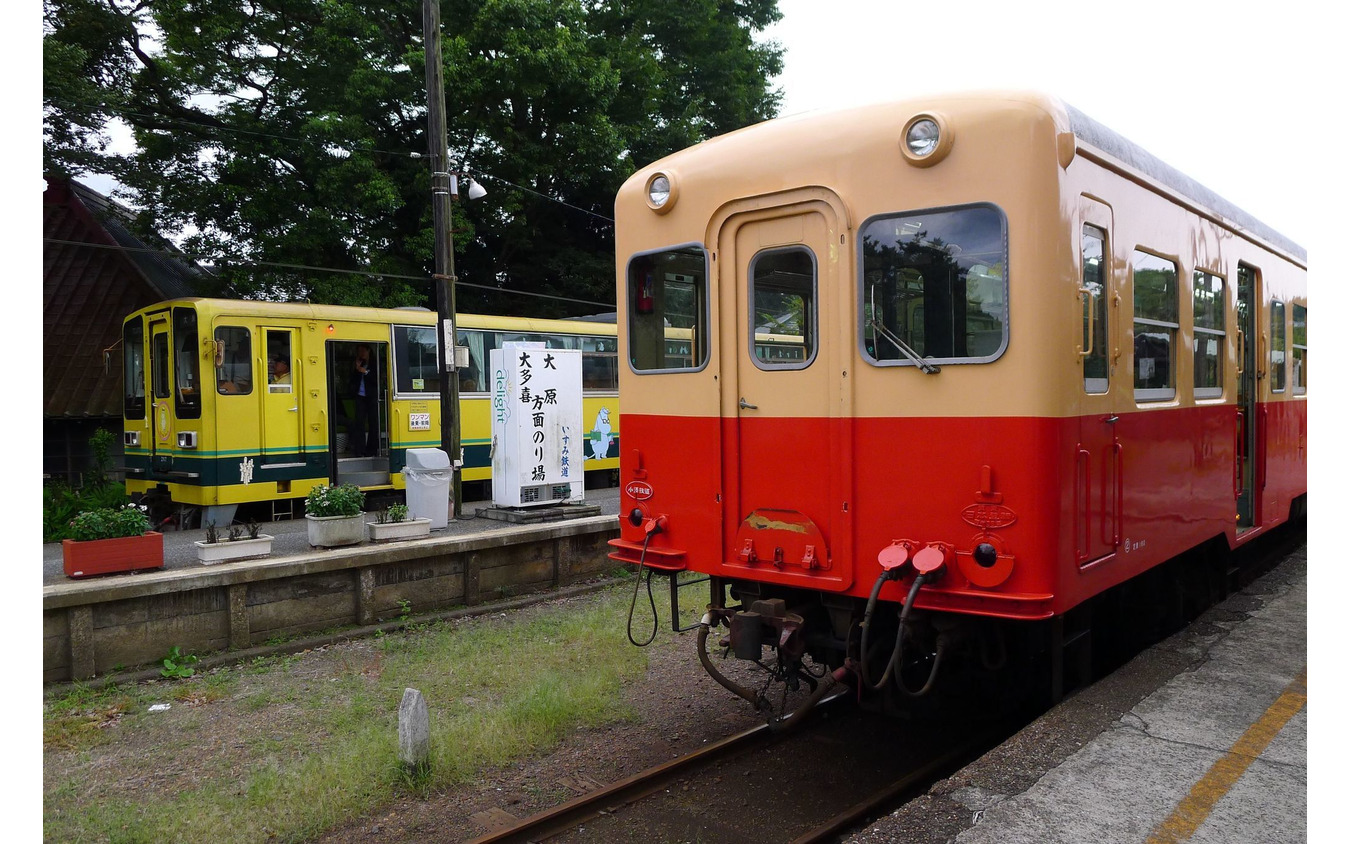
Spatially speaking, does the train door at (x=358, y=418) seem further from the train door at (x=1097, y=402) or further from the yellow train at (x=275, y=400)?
the train door at (x=1097, y=402)

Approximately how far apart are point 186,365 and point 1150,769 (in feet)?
39.2

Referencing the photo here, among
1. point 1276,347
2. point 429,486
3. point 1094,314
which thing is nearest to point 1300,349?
point 1276,347

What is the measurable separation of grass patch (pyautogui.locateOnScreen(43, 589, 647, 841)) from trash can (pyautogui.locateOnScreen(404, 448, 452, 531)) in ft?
8.93

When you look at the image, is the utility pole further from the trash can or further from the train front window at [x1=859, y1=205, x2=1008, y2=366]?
the train front window at [x1=859, y1=205, x2=1008, y2=366]

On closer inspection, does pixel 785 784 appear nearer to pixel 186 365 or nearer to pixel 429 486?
pixel 429 486

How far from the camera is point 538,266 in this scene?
23156 mm

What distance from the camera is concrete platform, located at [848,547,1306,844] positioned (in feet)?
11.7

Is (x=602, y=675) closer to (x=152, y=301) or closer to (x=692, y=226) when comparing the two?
(x=692, y=226)

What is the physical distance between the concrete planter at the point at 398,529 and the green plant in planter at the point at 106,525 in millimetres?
2151

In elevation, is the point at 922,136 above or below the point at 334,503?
above

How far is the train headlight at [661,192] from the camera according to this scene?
5.41m

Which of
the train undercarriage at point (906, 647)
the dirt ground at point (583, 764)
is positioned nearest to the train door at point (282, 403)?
the dirt ground at point (583, 764)

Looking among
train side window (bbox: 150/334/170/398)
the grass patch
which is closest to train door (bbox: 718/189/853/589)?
the grass patch

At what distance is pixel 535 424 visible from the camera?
1150cm
